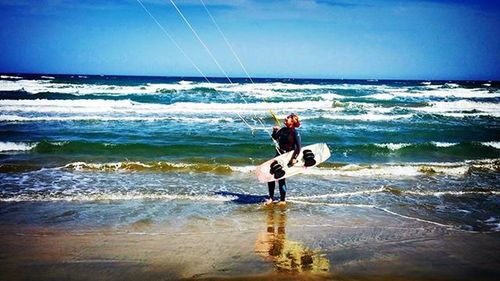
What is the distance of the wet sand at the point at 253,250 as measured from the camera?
17.2 ft

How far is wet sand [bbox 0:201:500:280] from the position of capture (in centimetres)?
525

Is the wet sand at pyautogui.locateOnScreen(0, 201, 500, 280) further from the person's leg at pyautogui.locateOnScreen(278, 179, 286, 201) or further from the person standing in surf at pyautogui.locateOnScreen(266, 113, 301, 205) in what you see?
the person standing in surf at pyautogui.locateOnScreen(266, 113, 301, 205)

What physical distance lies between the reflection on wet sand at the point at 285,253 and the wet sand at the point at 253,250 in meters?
0.01

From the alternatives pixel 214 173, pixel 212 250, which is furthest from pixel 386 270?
pixel 214 173

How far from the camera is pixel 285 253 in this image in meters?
6.00

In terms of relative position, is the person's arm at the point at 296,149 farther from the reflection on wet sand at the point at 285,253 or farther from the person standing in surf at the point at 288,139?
the reflection on wet sand at the point at 285,253

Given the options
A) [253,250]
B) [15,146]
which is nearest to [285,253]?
[253,250]

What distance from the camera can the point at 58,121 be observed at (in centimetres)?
2345

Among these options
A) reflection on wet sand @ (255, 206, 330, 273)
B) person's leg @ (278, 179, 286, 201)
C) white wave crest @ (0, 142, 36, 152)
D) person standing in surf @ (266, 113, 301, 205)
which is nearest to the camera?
reflection on wet sand @ (255, 206, 330, 273)

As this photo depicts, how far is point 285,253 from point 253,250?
0.50m

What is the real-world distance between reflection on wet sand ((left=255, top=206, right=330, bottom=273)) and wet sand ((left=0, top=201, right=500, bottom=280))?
1 centimetres

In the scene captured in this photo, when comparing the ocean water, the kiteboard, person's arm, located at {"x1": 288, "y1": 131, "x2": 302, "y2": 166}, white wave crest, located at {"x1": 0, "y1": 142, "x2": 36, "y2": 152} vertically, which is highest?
person's arm, located at {"x1": 288, "y1": 131, "x2": 302, "y2": 166}

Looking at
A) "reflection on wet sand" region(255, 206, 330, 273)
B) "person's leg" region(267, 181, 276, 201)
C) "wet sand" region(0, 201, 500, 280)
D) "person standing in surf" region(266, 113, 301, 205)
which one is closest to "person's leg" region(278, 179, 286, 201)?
"person standing in surf" region(266, 113, 301, 205)

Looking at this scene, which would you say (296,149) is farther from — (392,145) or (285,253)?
(392,145)
